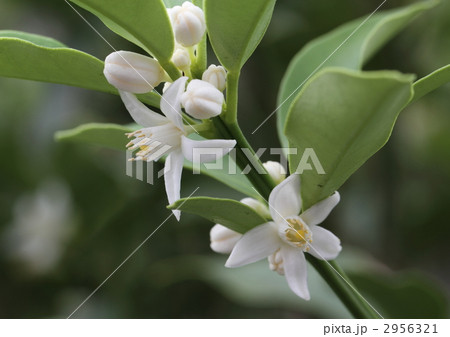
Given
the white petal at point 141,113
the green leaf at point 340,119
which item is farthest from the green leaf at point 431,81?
the white petal at point 141,113

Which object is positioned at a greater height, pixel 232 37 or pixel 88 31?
pixel 88 31

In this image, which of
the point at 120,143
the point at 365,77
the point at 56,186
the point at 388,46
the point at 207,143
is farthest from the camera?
the point at 56,186

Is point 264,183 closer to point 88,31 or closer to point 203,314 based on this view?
point 203,314

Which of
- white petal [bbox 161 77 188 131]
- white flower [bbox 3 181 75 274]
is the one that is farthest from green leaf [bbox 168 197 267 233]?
white flower [bbox 3 181 75 274]

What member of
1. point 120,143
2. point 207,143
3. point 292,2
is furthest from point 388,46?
point 207,143

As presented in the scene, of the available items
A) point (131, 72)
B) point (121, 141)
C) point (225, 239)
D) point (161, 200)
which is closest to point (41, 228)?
point (161, 200)

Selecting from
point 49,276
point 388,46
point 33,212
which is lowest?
point 49,276

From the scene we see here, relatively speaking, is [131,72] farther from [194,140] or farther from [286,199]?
[286,199]

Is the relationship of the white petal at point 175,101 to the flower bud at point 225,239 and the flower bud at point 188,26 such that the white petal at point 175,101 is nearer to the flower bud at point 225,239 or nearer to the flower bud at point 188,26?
the flower bud at point 188,26
